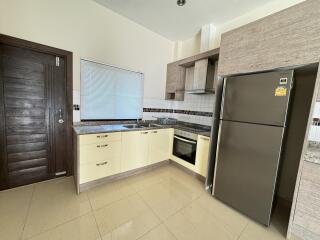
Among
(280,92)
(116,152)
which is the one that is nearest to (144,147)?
(116,152)

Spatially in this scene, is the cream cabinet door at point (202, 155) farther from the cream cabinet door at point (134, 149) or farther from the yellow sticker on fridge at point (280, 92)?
the yellow sticker on fridge at point (280, 92)

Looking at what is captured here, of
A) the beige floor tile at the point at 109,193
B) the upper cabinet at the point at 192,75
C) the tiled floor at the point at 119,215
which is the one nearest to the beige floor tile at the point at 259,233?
the tiled floor at the point at 119,215

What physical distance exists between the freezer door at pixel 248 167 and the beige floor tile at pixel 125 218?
1020 mm

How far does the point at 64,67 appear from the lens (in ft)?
6.97

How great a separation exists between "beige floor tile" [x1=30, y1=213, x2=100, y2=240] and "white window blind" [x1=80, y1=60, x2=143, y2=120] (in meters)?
1.48

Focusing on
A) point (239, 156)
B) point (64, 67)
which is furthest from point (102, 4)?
point (239, 156)

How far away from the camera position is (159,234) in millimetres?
1375

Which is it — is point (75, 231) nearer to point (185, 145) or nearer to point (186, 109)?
point (185, 145)

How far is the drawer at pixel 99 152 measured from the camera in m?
1.88

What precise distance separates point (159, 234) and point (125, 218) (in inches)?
16.6

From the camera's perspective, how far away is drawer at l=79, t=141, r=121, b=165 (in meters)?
1.88

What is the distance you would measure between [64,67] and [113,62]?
78 cm

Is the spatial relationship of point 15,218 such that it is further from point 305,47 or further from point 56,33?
point 305,47

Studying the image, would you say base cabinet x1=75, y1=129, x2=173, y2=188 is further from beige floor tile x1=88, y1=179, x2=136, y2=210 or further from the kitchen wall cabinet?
the kitchen wall cabinet
